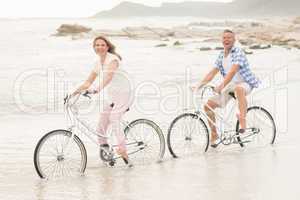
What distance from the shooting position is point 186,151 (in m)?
10.2

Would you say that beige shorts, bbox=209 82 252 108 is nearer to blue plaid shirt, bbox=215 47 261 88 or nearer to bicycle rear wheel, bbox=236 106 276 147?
blue plaid shirt, bbox=215 47 261 88

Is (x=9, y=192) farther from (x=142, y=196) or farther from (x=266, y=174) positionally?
(x=266, y=174)

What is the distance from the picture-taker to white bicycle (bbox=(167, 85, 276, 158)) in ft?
32.7

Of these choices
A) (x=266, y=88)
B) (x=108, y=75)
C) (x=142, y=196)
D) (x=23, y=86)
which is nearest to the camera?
(x=142, y=196)

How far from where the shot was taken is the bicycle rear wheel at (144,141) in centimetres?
933

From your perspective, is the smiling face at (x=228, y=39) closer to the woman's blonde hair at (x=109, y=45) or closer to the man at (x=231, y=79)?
the man at (x=231, y=79)

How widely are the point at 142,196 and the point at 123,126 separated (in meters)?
1.77

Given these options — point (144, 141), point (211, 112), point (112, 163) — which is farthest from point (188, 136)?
point (112, 163)

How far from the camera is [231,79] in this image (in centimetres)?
1009

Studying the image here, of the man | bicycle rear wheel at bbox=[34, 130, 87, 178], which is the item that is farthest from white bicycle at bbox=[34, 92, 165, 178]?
the man

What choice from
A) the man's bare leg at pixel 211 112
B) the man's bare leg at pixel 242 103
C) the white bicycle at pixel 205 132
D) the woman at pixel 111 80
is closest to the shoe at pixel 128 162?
the woman at pixel 111 80

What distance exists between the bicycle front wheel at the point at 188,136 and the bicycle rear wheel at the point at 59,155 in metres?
1.51

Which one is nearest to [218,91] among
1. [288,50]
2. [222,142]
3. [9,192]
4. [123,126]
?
[222,142]

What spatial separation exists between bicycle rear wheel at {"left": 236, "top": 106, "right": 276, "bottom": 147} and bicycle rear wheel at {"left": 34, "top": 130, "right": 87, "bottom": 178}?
276cm
